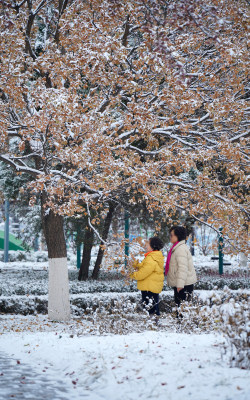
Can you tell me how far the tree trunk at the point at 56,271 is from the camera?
34.4 ft

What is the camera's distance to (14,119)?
10.5 m

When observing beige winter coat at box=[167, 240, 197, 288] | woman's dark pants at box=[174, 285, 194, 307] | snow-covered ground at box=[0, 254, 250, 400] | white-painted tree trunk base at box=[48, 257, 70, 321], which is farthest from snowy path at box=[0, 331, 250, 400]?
white-painted tree trunk base at box=[48, 257, 70, 321]

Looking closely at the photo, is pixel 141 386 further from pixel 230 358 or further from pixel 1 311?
pixel 1 311

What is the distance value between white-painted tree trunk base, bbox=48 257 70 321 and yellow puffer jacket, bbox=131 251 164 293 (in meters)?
2.54

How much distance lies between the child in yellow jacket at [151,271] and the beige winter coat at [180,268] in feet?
0.71

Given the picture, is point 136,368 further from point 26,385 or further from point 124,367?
point 26,385

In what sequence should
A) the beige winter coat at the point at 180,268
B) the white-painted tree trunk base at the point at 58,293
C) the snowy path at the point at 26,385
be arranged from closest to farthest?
the snowy path at the point at 26,385 → the beige winter coat at the point at 180,268 → the white-painted tree trunk base at the point at 58,293

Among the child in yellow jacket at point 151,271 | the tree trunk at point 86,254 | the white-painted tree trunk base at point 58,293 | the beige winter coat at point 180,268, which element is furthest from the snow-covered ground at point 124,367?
the tree trunk at point 86,254

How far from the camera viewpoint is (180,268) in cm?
817

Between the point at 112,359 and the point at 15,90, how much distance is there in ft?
18.5

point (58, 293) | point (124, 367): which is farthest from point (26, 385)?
point (58, 293)

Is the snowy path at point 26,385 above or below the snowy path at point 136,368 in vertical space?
below

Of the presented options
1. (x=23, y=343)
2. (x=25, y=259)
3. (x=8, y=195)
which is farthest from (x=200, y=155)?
(x=25, y=259)

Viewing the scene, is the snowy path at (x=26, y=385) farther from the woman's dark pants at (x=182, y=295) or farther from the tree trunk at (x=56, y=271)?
the tree trunk at (x=56, y=271)
